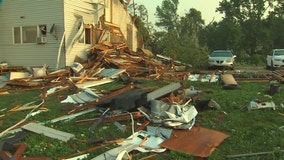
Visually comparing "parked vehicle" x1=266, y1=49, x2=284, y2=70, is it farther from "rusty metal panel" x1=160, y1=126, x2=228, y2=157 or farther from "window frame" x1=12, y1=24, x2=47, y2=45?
"rusty metal panel" x1=160, y1=126, x2=228, y2=157

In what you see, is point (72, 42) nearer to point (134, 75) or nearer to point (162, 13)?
point (134, 75)

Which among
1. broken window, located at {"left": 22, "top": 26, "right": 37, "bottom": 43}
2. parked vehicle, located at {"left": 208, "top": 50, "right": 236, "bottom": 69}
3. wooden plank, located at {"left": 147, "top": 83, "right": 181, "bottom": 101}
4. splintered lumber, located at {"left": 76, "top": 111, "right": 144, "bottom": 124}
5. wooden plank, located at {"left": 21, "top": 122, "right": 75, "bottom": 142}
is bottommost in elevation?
wooden plank, located at {"left": 21, "top": 122, "right": 75, "bottom": 142}

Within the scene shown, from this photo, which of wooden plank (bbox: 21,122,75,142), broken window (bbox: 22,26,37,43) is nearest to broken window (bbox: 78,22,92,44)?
broken window (bbox: 22,26,37,43)

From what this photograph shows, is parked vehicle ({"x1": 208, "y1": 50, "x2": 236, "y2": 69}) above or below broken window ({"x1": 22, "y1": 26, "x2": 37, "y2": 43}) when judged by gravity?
below

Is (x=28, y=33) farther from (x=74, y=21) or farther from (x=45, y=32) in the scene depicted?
(x=74, y=21)

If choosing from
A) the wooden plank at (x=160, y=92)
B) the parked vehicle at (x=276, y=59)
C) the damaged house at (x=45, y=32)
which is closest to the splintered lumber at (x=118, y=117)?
the wooden plank at (x=160, y=92)

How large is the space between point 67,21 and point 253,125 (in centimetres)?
1349

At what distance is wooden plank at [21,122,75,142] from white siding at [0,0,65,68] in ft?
37.5

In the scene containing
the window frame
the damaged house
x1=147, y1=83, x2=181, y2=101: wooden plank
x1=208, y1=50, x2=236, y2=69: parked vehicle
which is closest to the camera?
x1=147, y1=83, x2=181, y2=101: wooden plank

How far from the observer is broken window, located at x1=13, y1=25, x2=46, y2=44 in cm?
1775

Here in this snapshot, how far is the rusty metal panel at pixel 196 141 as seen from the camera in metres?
5.10

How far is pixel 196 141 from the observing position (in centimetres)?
551

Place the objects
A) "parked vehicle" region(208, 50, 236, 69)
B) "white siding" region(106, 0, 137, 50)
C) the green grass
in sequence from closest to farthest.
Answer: the green grass, "white siding" region(106, 0, 137, 50), "parked vehicle" region(208, 50, 236, 69)

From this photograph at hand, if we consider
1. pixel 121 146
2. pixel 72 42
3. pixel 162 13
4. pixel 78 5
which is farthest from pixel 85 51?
pixel 162 13
